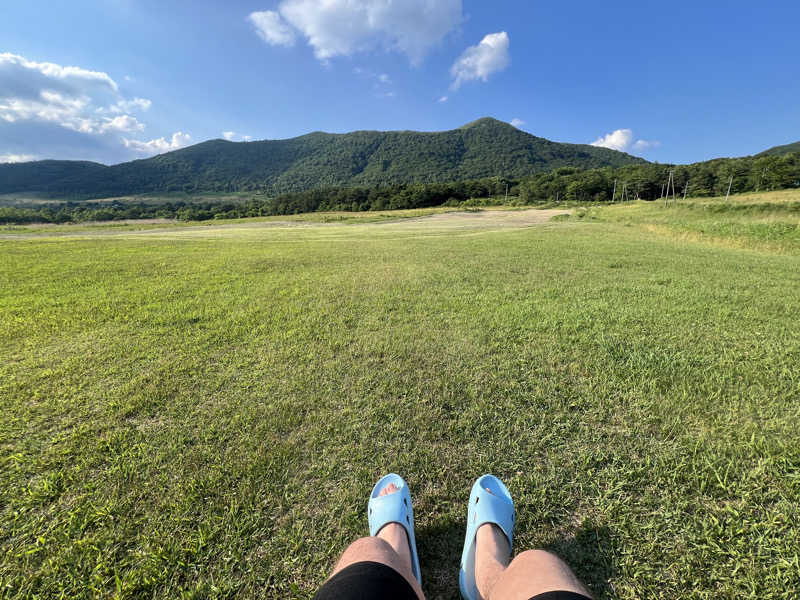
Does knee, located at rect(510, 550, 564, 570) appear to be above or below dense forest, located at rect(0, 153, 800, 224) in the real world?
below

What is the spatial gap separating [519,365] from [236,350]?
3720mm

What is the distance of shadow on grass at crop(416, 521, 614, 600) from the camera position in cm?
164

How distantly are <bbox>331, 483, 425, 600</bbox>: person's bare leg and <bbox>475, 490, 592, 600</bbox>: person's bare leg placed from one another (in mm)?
394

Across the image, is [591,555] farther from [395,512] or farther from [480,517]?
[395,512]

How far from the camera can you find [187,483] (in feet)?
7.11

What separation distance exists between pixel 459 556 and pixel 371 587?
0.65 metres

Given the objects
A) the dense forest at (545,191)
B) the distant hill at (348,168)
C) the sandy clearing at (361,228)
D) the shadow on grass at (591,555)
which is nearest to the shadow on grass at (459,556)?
the shadow on grass at (591,555)

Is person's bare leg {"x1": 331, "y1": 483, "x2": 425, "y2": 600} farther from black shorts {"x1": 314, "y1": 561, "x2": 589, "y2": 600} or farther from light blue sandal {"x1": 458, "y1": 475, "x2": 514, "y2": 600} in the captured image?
light blue sandal {"x1": 458, "y1": 475, "x2": 514, "y2": 600}

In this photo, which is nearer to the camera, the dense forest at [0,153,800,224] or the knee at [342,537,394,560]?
the knee at [342,537,394,560]

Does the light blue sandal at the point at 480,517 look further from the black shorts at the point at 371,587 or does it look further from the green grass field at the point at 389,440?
the black shorts at the point at 371,587

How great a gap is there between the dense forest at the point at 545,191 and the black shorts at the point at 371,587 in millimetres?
83333

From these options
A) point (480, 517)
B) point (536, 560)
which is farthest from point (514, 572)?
point (480, 517)

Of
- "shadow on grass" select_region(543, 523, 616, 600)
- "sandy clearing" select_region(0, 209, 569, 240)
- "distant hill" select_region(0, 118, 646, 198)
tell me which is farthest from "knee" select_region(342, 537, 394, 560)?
"distant hill" select_region(0, 118, 646, 198)

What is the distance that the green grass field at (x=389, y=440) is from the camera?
171cm
